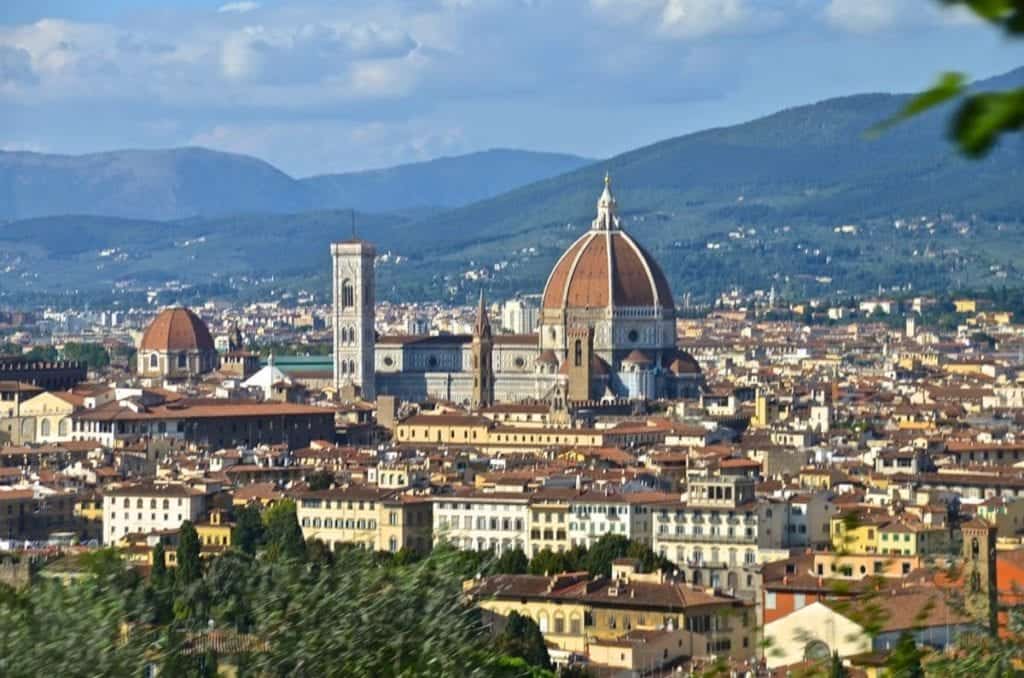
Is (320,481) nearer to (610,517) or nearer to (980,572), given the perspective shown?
(610,517)

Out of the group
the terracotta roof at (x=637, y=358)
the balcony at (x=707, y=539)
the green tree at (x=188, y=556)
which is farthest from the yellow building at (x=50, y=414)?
the green tree at (x=188, y=556)

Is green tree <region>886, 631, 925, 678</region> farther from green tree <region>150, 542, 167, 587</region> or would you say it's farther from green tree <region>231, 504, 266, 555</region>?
green tree <region>231, 504, 266, 555</region>

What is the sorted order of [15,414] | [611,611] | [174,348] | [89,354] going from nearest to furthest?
[611,611], [15,414], [174,348], [89,354]

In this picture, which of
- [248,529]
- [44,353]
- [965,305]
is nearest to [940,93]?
[248,529]

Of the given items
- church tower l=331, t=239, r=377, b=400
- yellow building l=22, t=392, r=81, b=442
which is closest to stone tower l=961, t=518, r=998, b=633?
yellow building l=22, t=392, r=81, b=442

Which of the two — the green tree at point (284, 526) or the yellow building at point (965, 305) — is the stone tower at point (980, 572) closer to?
the green tree at point (284, 526)

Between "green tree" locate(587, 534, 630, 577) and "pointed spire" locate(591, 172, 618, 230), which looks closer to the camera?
"green tree" locate(587, 534, 630, 577)

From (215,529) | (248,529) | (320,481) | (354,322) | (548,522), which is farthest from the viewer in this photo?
(354,322)
